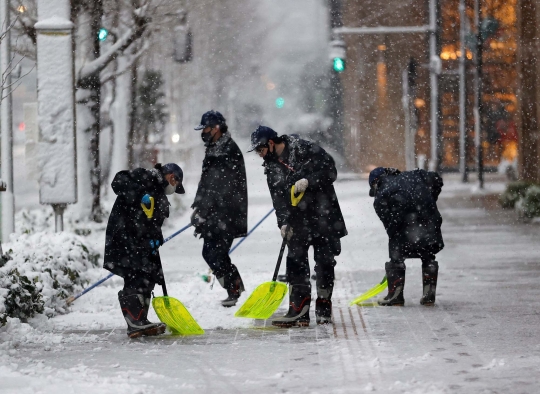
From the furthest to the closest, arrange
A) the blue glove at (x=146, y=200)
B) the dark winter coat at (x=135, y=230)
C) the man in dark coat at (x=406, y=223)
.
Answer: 1. the man in dark coat at (x=406, y=223)
2. the dark winter coat at (x=135, y=230)
3. the blue glove at (x=146, y=200)

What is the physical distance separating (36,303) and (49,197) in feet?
12.6

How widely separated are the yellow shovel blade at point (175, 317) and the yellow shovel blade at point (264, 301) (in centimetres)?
69

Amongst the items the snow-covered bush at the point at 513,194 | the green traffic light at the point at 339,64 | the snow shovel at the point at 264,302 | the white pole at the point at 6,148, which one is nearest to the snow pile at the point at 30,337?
the snow shovel at the point at 264,302

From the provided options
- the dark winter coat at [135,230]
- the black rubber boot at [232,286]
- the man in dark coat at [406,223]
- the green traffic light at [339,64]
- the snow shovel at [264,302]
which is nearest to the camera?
the dark winter coat at [135,230]

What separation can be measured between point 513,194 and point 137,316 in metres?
15.3

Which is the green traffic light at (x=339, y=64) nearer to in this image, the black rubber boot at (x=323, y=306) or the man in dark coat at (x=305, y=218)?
the man in dark coat at (x=305, y=218)

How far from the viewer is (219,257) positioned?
9914 mm

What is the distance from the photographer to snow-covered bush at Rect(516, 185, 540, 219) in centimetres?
1936

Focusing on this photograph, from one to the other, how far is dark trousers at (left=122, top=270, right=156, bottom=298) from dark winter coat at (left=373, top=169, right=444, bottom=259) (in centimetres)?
232

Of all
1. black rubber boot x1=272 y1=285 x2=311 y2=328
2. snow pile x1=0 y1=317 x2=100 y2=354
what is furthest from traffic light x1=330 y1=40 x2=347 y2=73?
snow pile x1=0 y1=317 x2=100 y2=354

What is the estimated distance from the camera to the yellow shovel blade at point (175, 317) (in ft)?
26.8

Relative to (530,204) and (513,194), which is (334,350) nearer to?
(530,204)

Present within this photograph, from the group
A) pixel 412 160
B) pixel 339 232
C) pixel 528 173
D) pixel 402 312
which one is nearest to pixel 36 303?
pixel 339 232

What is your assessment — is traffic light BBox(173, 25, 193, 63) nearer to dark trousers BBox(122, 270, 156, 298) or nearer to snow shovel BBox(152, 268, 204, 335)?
dark trousers BBox(122, 270, 156, 298)
